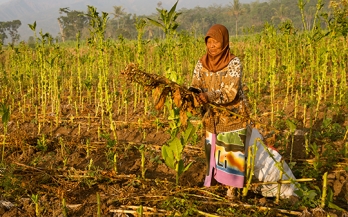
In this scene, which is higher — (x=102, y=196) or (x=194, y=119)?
(x=194, y=119)

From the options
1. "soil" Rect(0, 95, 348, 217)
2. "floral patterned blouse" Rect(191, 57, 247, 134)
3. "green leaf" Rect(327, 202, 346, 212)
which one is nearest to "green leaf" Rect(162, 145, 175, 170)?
"soil" Rect(0, 95, 348, 217)

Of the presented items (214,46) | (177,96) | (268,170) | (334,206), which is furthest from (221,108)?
(334,206)

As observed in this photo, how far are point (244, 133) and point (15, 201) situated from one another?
2.20 m

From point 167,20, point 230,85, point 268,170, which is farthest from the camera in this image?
point 167,20

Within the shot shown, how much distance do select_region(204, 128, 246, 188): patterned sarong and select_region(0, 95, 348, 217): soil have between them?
0.18 m

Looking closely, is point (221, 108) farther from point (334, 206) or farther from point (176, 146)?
point (334, 206)

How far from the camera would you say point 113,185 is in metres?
3.25

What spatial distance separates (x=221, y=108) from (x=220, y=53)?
0.46 m

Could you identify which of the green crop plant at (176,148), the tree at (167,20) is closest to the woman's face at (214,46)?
the green crop plant at (176,148)

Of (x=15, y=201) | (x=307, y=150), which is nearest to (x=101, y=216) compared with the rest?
(x=15, y=201)

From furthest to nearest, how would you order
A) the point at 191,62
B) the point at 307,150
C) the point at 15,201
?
the point at 191,62 → the point at 307,150 → the point at 15,201

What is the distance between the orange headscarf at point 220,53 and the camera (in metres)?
2.60

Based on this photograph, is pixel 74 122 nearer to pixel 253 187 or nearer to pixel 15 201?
pixel 15 201

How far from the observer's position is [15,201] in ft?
10.0
